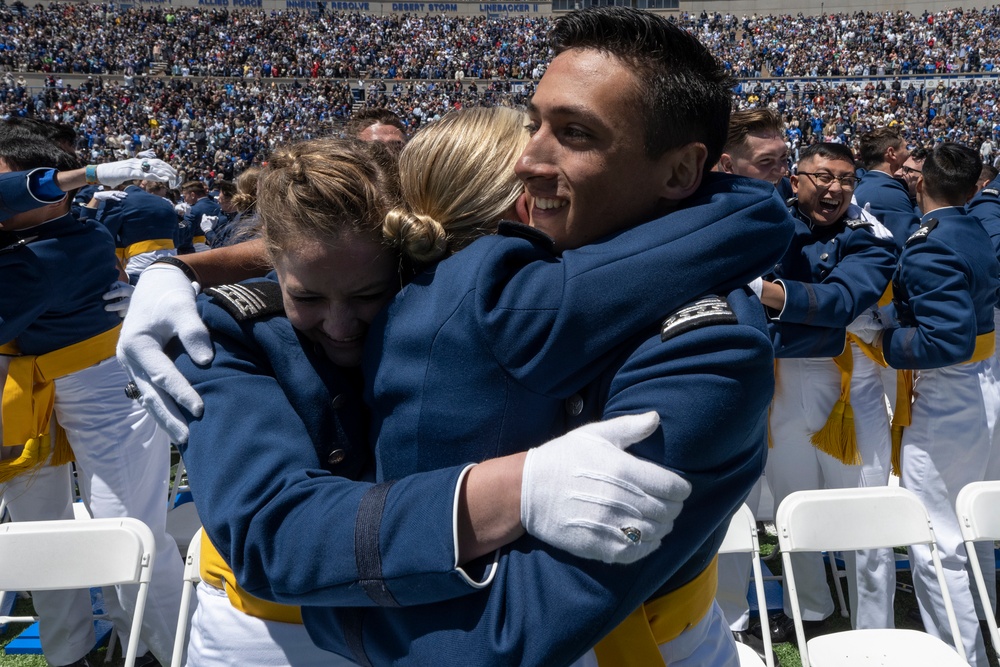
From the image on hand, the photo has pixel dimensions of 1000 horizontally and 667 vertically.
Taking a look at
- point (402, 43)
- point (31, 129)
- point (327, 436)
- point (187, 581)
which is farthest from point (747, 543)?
point (402, 43)

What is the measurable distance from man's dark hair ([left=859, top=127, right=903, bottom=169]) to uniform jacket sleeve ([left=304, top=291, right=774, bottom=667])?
5.38 metres

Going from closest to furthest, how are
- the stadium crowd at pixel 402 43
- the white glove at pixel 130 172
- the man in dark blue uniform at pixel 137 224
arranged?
the white glove at pixel 130 172 → the man in dark blue uniform at pixel 137 224 → the stadium crowd at pixel 402 43

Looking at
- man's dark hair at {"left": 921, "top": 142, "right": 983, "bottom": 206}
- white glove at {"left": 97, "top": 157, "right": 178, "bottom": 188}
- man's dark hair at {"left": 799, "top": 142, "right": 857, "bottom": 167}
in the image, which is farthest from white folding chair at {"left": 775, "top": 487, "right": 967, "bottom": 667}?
white glove at {"left": 97, "top": 157, "right": 178, "bottom": 188}

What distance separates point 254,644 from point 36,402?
2.54 metres

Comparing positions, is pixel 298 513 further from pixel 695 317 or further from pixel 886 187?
pixel 886 187

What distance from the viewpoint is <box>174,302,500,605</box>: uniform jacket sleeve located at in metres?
1.03

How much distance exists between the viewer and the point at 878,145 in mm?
5707

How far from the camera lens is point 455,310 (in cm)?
112

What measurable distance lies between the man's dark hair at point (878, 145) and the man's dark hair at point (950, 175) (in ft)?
5.87

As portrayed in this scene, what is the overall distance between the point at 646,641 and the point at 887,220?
4.39 metres

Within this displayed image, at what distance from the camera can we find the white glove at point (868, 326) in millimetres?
3494

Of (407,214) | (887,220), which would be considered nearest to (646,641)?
(407,214)

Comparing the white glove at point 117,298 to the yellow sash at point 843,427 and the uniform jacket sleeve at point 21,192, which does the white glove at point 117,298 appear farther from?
the yellow sash at point 843,427

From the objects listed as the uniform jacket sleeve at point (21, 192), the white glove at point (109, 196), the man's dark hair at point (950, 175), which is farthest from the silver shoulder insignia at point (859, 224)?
the white glove at point (109, 196)
